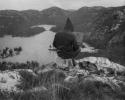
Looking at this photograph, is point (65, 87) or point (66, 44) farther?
point (66, 44)

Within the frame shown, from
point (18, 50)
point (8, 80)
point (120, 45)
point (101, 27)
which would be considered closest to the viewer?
point (8, 80)

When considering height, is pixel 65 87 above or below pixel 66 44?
below

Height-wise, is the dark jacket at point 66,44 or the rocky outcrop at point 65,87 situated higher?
the dark jacket at point 66,44

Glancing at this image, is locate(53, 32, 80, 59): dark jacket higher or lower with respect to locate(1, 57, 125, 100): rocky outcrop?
higher

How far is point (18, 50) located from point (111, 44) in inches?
3780

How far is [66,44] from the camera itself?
7.21 meters

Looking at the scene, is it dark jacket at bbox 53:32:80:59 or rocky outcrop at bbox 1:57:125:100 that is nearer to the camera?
rocky outcrop at bbox 1:57:125:100

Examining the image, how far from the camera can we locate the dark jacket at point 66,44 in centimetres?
701

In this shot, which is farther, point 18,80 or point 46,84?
point 18,80

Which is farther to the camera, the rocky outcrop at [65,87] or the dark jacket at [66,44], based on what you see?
the dark jacket at [66,44]

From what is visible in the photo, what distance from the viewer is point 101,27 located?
156 m

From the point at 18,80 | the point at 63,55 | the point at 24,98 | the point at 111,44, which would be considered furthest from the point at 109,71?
the point at 111,44

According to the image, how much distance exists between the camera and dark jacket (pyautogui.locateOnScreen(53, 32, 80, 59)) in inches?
276

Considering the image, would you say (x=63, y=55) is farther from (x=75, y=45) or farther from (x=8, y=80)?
(x=8, y=80)
